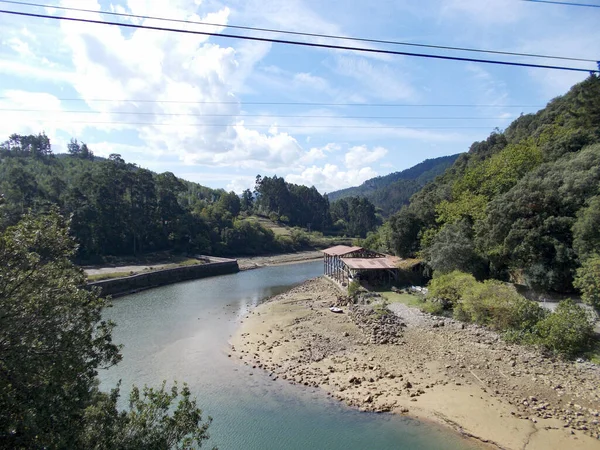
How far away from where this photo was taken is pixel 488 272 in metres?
30.9

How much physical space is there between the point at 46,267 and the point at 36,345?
158 cm

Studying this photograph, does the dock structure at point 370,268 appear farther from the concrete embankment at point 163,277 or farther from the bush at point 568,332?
the concrete embankment at point 163,277

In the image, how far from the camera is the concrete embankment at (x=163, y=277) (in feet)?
133

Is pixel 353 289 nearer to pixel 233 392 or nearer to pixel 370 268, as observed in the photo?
pixel 370 268

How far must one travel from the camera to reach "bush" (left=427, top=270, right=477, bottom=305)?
2485 centimetres

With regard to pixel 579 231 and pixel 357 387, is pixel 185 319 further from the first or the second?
pixel 579 231

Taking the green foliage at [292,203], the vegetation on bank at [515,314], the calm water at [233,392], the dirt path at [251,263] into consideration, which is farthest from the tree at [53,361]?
the green foliage at [292,203]

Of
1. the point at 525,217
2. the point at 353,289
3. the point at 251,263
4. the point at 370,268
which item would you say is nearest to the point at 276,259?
the point at 251,263

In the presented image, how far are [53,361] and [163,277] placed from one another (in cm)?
4348

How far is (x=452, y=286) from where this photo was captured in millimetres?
25719

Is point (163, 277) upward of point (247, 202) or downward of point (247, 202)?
downward

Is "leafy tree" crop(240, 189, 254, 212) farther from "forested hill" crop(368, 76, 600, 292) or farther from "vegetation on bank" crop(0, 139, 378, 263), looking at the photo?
"forested hill" crop(368, 76, 600, 292)

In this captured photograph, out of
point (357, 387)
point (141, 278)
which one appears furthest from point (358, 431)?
point (141, 278)

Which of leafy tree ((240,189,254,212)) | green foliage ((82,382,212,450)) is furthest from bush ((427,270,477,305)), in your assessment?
leafy tree ((240,189,254,212))
